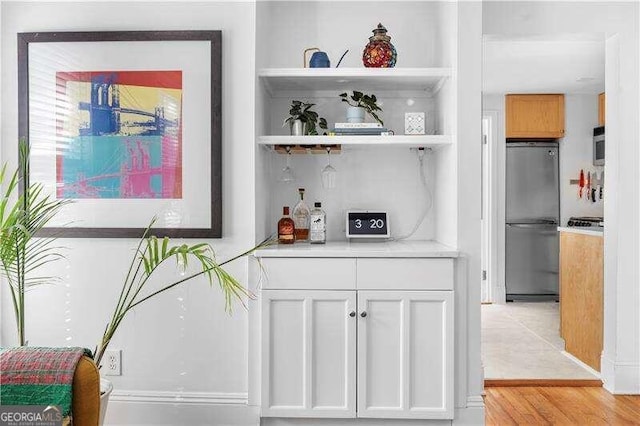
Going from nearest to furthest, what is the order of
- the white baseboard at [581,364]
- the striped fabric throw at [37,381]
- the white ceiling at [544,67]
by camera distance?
the striped fabric throw at [37,381] → the white baseboard at [581,364] → the white ceiling at [544,67]

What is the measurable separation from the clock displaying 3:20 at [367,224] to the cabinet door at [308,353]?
46 centimetres

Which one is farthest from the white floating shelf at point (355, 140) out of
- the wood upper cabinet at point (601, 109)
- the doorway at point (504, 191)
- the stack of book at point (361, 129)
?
the wood upper cabinet at point (601, 109)

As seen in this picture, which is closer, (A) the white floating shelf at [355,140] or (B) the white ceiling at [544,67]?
(A) the white floating shelf at [355,140]

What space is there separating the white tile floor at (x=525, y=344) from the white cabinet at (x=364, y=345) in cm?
114

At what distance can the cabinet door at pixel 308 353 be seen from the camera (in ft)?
8.13

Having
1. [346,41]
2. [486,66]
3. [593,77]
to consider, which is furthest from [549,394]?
[593,77]

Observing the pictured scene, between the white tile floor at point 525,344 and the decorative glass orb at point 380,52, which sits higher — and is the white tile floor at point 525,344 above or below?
below

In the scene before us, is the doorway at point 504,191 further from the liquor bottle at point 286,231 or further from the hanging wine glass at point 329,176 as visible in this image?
the liquor bottle at point 286,231

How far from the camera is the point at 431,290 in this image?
8.11ft

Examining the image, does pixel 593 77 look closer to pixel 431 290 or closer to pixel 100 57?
pixel 431 290

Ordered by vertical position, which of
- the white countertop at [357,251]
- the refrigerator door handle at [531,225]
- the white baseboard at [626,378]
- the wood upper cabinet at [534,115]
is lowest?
the white baseboard at [626,378]

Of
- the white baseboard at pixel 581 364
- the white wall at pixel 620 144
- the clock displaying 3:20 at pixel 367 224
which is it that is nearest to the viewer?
the clock displaying 3:20 at pixel 367 224

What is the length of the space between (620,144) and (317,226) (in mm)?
1910

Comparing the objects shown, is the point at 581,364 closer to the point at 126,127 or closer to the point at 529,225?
the point at 529,225
